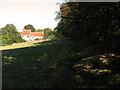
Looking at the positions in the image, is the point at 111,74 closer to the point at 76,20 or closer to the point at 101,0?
the point at 76,20

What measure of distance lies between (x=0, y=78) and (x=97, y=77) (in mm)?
4332

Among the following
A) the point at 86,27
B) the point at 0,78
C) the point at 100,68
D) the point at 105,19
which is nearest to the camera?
the point at 105,19

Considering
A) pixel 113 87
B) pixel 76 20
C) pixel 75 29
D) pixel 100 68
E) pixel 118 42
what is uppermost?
pixel 76 20

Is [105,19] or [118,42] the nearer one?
[105,19]

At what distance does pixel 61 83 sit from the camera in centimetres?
495

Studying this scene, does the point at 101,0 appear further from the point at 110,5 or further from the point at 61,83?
the point at 61,83

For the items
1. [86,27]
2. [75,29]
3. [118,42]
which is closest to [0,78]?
[75,29]

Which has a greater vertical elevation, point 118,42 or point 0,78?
point 118,42

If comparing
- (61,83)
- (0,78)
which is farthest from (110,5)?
(0,78)

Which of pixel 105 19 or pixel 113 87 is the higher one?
pixel 105 19

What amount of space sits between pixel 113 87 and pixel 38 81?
3.05 m

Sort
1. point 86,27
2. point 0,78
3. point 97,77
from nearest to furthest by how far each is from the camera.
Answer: point 86,27 → point 0,78 → point 97,77

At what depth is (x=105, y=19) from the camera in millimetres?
4555

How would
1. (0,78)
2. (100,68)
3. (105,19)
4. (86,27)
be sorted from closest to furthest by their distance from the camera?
(105,19)
(86,27)
(0,78)
(100,68)
